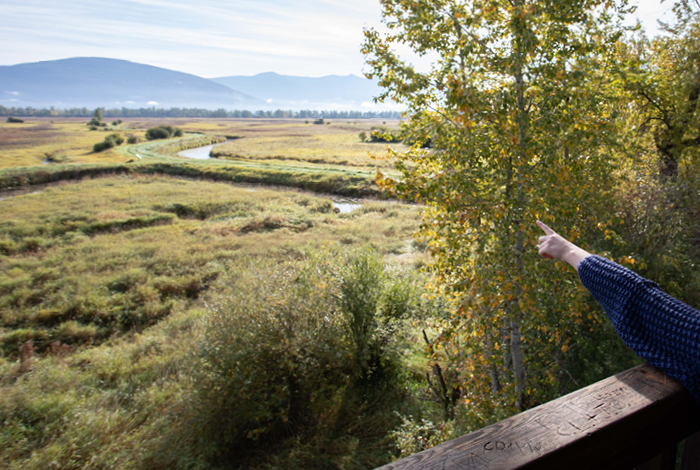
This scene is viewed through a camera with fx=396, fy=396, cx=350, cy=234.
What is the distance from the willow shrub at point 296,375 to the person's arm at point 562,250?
5.78m

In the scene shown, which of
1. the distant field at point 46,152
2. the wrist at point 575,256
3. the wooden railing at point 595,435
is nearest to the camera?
the wooden railing at point 595,435

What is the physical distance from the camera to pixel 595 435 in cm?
122

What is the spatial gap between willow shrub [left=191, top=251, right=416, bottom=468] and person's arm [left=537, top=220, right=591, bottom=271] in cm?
578

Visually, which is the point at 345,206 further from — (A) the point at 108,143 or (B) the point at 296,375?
(A) the point at 108,143

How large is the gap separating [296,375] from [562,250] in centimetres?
628

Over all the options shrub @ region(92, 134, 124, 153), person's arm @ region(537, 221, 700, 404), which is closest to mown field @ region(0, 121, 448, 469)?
person's arm @ region(537, 221, 700, 404)

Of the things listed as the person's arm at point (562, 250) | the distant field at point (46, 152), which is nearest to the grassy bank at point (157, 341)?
the person's arm at point (562, 250)

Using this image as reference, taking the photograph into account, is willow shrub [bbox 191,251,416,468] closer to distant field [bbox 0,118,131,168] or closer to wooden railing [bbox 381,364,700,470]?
wooden railing [bbox 381,364,700,470]

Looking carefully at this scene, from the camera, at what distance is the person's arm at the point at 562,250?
171 cm

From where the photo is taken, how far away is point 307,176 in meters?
41.8

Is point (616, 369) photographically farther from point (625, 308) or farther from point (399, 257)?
point (399, 257)

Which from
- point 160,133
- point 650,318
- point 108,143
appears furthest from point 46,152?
point 650,318

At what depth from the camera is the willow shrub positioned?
6703 mm

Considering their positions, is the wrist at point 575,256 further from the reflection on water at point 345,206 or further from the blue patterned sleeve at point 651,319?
the reflection on water at point 345,206
